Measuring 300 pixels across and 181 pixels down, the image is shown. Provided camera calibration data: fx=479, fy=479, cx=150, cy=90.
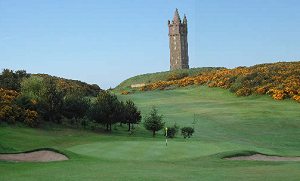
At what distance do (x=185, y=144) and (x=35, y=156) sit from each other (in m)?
10.5

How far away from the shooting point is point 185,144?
33969 millimetres

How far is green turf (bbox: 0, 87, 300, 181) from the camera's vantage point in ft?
68.8

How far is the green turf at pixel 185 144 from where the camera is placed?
21.0 m

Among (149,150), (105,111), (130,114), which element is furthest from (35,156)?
(130,114)

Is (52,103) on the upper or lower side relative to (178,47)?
lower

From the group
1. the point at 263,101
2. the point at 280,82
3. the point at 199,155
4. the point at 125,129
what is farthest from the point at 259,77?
the point at 199,155

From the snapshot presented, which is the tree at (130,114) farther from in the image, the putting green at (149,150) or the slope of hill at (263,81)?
the slope of hill at (263,81)

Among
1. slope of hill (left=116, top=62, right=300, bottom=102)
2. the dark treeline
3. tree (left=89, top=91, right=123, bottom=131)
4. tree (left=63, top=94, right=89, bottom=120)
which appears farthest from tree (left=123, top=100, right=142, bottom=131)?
slope of hill (left=116, top=62, right=300, bottom=102)

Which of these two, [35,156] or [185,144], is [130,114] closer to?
[185,144]

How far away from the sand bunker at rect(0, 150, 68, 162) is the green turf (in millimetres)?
941

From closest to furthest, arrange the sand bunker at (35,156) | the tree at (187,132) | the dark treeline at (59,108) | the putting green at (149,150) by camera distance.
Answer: the putting green at (149,150)
the sand bunker at (35,156)
the tree at (187,132)
the dark treeline at (59,108)

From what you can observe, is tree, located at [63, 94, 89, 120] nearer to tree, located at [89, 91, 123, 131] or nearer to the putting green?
tree, located at [89, 91, 123, 131]

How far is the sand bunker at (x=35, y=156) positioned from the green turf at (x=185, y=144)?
941mm

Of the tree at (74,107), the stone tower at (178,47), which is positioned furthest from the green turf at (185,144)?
the stone tower at (178,47)
